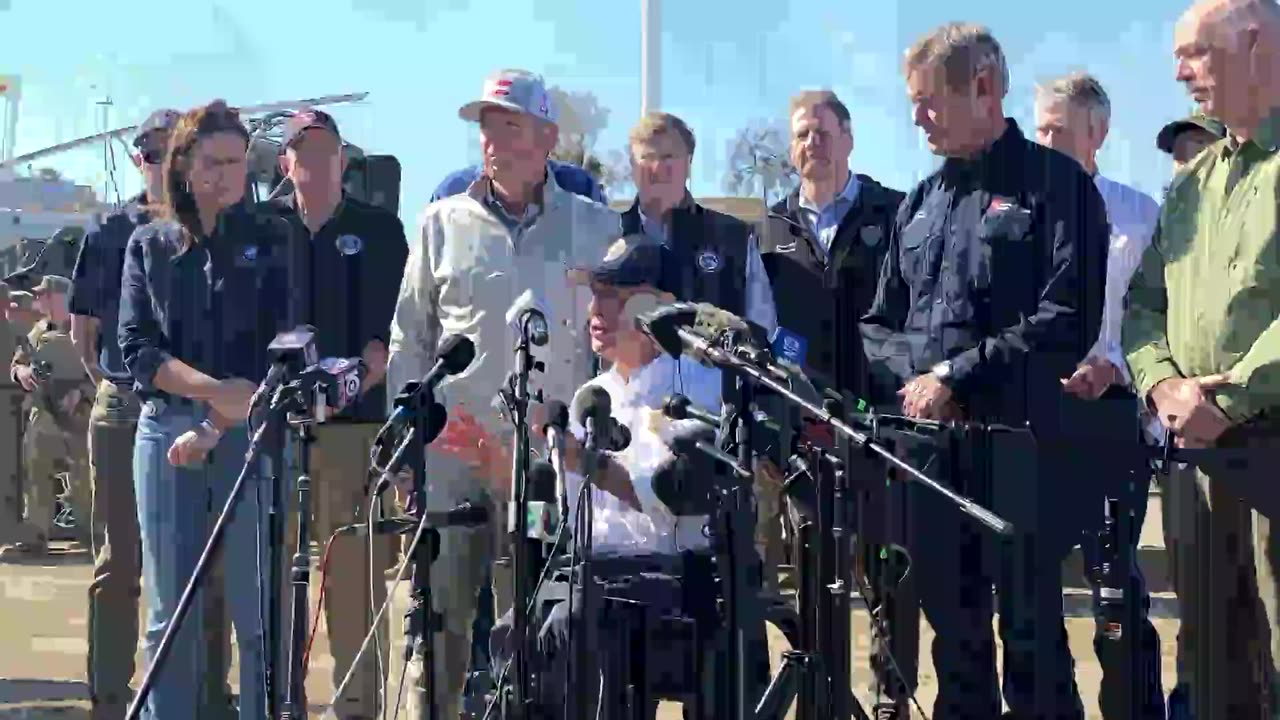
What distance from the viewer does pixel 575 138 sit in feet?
68.3

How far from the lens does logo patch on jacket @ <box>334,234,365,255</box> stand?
14.7ft

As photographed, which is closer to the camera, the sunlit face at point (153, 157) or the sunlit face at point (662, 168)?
the sunlit face at point (153, 157)

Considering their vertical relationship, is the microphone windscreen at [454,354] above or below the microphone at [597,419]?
above

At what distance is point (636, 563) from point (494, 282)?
1.02 m

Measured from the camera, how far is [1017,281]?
3.79 m

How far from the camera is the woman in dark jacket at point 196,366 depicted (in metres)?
4.07

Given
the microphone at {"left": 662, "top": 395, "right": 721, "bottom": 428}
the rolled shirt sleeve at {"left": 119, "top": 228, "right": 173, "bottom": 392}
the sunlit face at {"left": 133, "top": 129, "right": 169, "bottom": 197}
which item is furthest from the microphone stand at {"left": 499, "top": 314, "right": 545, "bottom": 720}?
the sunlit face at {"left": 133, "top": 129, "right": 169, "bottom": 197}

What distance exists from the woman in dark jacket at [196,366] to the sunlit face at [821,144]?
2.09 m

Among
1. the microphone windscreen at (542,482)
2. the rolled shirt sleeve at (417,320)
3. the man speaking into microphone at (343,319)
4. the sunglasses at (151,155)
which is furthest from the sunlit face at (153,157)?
the microphone windscreen at (542,482)

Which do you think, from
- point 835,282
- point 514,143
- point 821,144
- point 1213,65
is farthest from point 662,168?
point 1213,65

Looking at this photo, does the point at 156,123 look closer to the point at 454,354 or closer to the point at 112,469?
the point at 112,469

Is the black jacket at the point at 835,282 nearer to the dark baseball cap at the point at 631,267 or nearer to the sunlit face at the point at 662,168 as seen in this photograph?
the sunlit face at the point at 662,168

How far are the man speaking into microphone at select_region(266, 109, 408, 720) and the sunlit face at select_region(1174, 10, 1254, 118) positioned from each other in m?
2.49

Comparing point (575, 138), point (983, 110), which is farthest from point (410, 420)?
point (575, 138)
